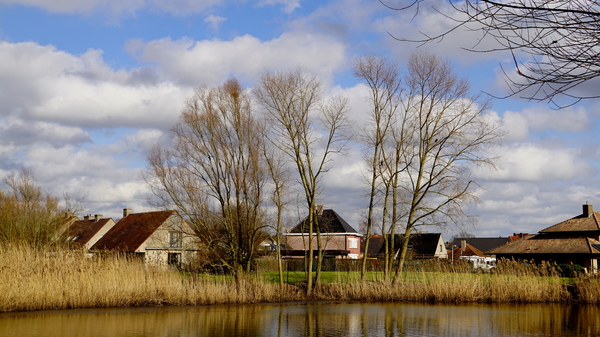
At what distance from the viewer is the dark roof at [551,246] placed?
132 ft

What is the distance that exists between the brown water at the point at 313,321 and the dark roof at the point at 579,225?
23358 millimetres

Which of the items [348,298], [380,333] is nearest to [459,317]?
[380,333]

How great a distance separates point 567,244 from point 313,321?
3139 centimetres

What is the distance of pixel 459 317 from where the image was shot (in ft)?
60.1

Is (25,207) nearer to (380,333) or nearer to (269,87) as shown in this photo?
(269,87)

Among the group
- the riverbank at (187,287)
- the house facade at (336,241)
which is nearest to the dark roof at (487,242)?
the house facade at (336,241)

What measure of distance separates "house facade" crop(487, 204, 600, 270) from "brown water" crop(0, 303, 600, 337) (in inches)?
813

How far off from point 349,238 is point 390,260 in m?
34.0

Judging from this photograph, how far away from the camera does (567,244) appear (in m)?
41.9

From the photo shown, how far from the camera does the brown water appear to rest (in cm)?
1475

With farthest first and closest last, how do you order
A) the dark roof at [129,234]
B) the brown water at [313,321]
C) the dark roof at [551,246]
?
the dark roof at [129,234] < the dark roof at [551,246] < the brown water at [313,321]

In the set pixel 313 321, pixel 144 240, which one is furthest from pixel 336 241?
pixel 313 321

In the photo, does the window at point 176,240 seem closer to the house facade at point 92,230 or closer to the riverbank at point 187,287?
the riverbank at point 187,287

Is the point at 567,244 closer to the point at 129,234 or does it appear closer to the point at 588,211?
the point at 588,211
